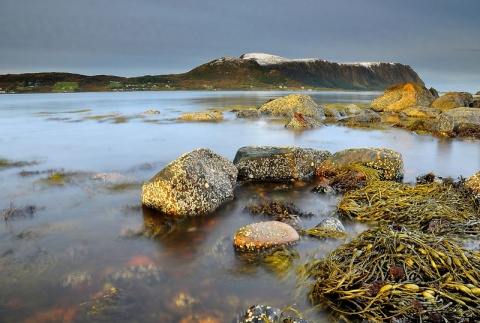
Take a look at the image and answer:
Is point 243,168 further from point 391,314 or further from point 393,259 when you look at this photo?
point 391,314

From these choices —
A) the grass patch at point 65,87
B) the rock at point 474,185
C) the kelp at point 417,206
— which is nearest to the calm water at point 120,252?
the kelp at point 417,206

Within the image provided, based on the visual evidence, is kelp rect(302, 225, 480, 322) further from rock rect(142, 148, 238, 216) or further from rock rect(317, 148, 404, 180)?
rock rect(317, 148, 404, 180)

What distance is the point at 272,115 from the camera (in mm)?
30344

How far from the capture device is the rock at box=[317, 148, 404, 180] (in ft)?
31.9

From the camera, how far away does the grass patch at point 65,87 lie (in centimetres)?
14412

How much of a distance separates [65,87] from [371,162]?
15919 cm

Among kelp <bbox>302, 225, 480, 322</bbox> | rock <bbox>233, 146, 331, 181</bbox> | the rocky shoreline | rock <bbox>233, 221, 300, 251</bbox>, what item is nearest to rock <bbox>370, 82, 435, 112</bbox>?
the rocky shoreline

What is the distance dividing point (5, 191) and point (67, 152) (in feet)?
19.1

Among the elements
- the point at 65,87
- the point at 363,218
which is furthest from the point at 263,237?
the point at 65,87

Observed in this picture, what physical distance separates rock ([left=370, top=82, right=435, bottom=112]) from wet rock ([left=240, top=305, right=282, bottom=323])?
107 feet

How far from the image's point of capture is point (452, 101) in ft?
107

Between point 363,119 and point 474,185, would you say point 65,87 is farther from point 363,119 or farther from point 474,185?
point 474,185

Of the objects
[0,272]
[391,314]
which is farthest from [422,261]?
[0,272]

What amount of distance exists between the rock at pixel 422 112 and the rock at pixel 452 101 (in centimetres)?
368
